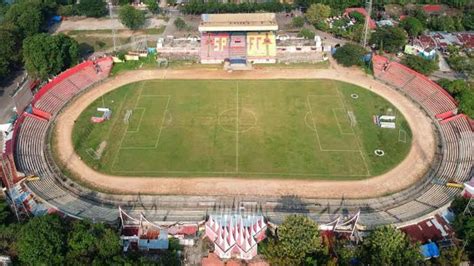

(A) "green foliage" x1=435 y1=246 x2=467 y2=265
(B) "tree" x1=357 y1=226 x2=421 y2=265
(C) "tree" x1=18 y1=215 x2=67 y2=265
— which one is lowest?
(A) "green foliage" x1=435 y1=246 x2=467 y2=265

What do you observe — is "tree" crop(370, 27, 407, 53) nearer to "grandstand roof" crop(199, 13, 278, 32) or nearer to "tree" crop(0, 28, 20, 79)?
"grandstand roof" crop(199, 13, 278, 32)

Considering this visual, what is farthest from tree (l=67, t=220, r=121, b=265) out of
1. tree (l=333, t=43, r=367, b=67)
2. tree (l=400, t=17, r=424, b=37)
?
tree (l=400, t=17, r=424, b=37)

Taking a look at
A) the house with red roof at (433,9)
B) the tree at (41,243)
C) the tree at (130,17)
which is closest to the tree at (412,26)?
the house with red roof at (433,9)

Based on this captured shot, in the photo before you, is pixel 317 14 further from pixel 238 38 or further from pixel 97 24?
pixel 97 24

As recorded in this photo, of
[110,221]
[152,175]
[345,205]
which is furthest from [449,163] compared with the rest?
[110,221]

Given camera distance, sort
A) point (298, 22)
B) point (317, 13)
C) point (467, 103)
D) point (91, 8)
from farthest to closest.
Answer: point (91, 8) < point (317, 13) < point (298, 22) < point (467, 103)

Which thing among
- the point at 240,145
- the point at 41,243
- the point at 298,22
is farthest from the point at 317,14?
the point at 41,243

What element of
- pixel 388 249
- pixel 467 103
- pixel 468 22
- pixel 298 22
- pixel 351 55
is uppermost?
pixel 298 22
